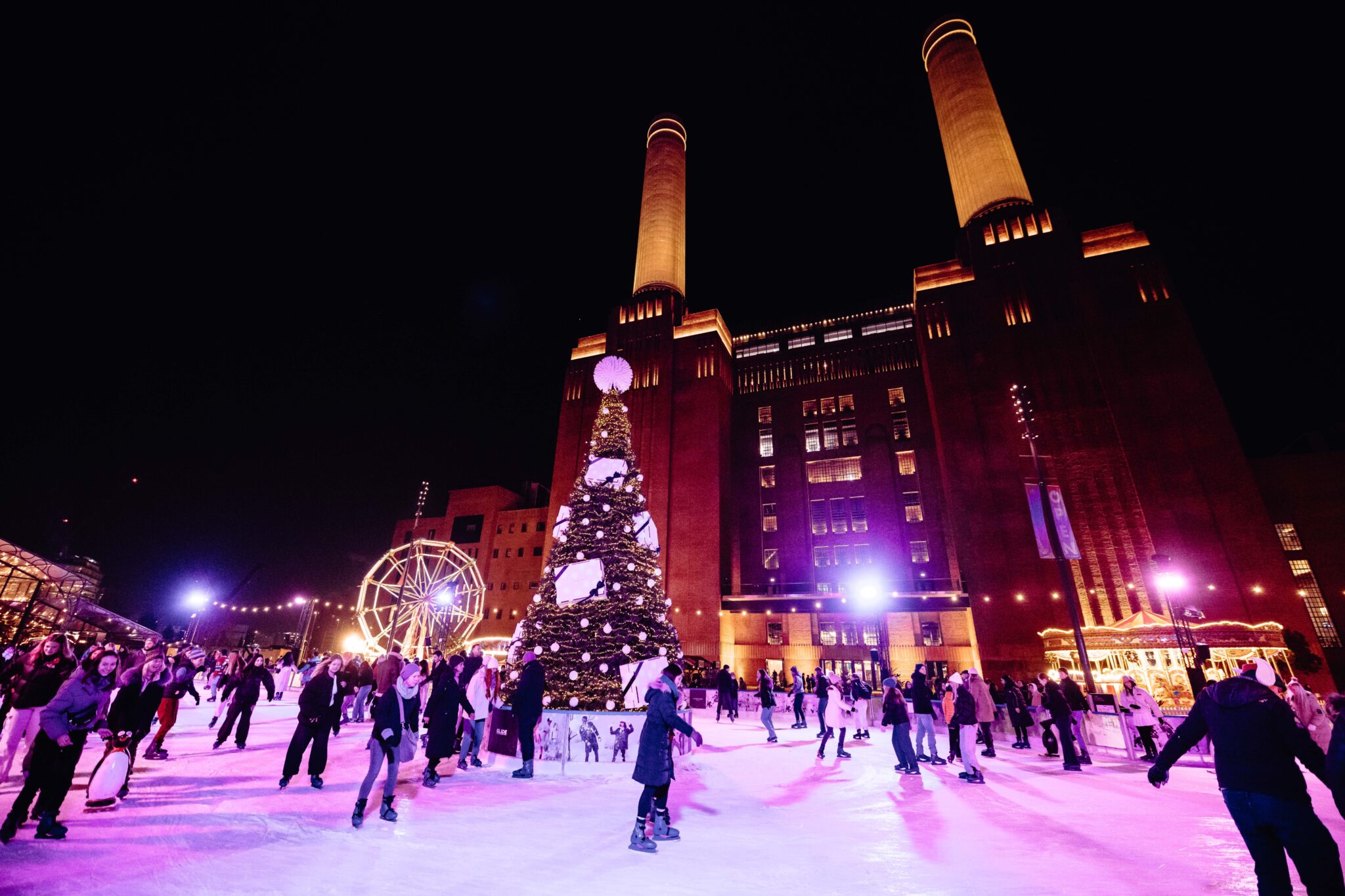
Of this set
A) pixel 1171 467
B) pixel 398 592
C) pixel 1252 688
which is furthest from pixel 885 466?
pixel 1252 688

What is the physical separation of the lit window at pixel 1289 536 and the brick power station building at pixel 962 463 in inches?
163

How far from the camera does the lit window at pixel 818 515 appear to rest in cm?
4225

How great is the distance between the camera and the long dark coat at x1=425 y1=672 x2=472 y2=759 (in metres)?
8.87

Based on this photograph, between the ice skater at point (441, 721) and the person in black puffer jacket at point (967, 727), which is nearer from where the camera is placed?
the ice skater at point (441, 721)

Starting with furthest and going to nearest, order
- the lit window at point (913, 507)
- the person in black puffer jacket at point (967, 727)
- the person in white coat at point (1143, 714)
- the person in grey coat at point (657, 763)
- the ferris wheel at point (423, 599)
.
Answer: the lit window at point (913, 507)
the ferris wheel at point (423, 599)
the person in white coat at point (1143, 714)
the person in black puffer jacket at point (967, 727)
the person in grey coat at point (657, 763)

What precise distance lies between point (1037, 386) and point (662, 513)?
89.7ft

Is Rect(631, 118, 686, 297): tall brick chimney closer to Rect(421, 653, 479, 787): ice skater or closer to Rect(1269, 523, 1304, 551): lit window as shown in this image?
Rect(421, 653, 479, 787): ice skater

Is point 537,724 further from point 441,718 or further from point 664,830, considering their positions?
point 664,830

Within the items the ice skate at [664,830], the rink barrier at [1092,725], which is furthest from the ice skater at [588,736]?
→ the rink barrier at [1092,725]

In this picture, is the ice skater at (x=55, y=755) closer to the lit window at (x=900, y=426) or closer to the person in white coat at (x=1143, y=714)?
the person in white coat at (x=1143, y=714)

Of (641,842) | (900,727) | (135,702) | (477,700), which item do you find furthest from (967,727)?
(135,702)

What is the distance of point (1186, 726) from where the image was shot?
450 centimetres

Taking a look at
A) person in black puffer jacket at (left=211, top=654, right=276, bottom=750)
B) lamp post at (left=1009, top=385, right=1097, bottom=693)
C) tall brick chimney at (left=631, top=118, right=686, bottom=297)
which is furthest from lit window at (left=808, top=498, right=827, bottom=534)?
person in black puffer jacket at (left=211, top=654, right=276, bottom=750)

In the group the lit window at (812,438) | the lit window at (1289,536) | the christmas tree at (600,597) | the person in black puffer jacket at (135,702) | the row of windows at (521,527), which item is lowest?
the person in black puffer jacket at (135,702)
